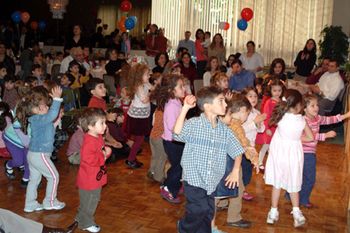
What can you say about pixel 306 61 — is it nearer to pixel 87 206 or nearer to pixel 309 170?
pixel 309 170

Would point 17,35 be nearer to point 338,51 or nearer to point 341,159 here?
point 338,51

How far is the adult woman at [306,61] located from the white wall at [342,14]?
192 cm

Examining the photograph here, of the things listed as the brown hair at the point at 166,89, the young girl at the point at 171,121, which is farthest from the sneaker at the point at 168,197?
the brown hair at the point at 166,89

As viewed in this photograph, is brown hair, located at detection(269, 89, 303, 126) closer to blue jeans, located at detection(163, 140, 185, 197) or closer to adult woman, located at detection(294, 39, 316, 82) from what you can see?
blue jeans, located at detection(163, 140, 185, 197)

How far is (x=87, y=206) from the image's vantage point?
400 cm

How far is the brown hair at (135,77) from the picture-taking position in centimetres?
564

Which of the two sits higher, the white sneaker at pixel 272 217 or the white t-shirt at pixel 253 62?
the white t-shirt at pixel 253 62

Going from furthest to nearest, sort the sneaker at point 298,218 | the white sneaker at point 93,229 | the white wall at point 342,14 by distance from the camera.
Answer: the white wall at point 342,14 < the sneaker at point 298,218 < the white sneaker at point 93,229

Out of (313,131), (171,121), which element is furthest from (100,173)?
(313,131)

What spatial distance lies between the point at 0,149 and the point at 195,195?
323cm

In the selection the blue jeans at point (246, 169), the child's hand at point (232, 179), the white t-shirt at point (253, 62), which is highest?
the white t-shirt at point (253, 62)

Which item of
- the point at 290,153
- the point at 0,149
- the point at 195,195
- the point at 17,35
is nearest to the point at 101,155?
the point at 195,195

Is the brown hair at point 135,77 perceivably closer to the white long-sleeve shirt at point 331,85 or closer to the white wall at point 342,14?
the white long-sleeve shirt at point 331,85

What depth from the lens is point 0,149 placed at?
587 cm
